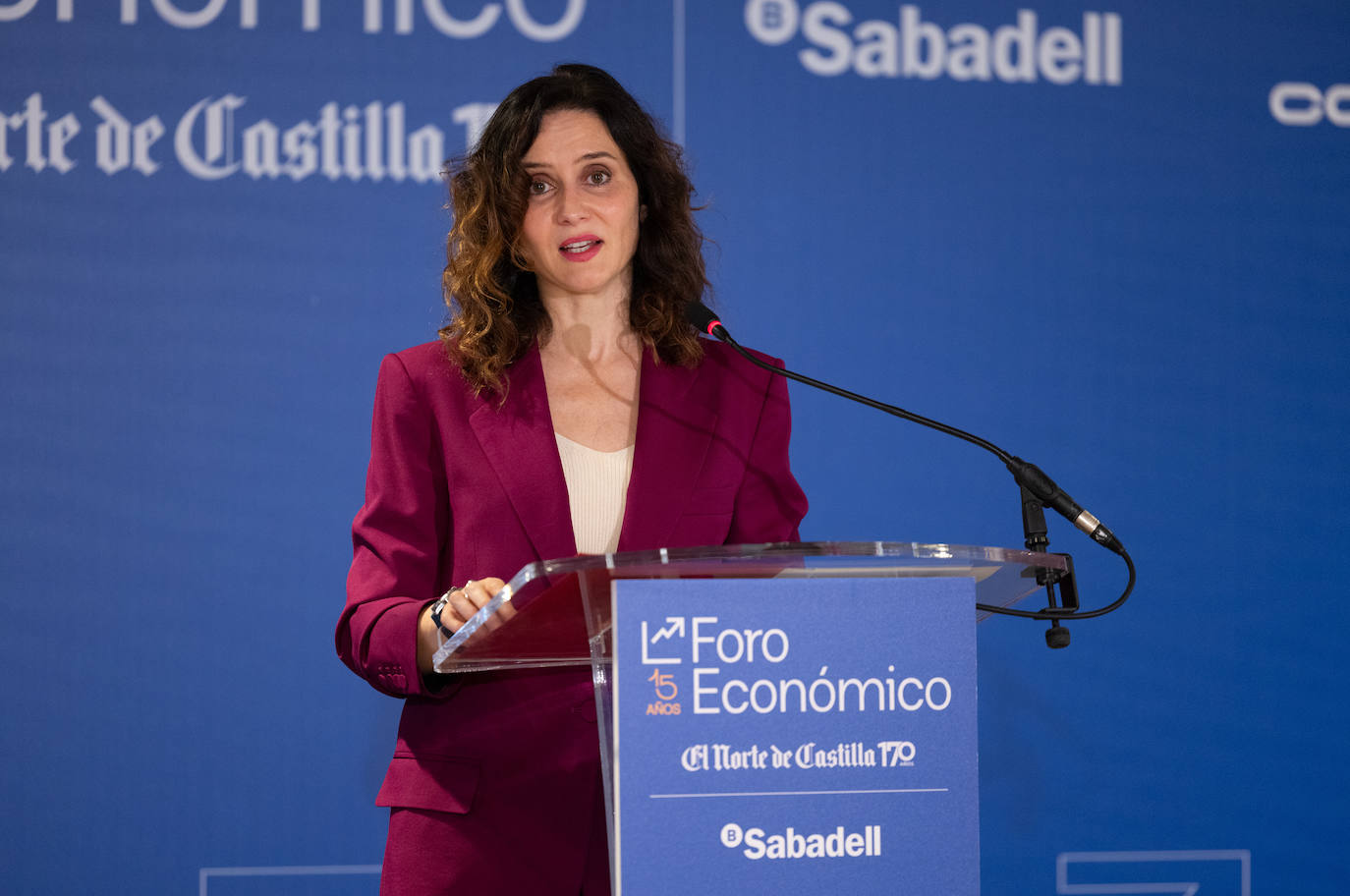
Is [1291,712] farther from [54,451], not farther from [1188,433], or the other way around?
[54,451]

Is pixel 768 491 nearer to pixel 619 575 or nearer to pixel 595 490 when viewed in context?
pixel 595 490

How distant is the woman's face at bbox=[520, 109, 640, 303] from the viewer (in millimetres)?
1755

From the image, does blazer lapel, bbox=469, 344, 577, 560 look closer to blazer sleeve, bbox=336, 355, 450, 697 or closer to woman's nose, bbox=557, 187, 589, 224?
blazer sleeve, bbox=336, 355, 450, 697

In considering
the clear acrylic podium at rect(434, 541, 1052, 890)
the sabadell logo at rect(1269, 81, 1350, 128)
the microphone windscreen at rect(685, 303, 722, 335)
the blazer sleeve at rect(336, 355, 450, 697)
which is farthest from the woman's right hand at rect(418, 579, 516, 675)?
the sabadell logo at rect(1269, 81, 1350, 128)

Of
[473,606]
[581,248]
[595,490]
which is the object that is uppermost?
[581,248]

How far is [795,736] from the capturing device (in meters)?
1.04

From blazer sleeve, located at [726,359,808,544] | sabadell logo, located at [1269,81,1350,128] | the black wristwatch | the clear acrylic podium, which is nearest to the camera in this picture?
the clear acrylic podium

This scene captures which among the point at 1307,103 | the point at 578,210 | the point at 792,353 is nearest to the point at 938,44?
the point at 792,353

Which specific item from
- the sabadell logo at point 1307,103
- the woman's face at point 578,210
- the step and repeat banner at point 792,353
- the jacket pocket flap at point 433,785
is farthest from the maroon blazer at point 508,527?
the sabadell logo at point 1307,103

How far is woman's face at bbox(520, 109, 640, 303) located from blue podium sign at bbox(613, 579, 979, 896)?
0.83 metres

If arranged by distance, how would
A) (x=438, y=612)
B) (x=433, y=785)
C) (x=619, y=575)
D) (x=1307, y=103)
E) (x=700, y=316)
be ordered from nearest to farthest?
(x=619, y=575), (x=438, y=612), (x=433, y=785), (x=700, y=316), (x=1307, y=103)

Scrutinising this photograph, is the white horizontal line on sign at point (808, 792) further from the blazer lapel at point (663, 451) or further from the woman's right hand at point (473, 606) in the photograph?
the blazer lapel at point (663, 451)

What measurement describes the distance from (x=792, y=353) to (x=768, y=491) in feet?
3.68

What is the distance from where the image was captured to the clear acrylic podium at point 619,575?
3.28 ft
